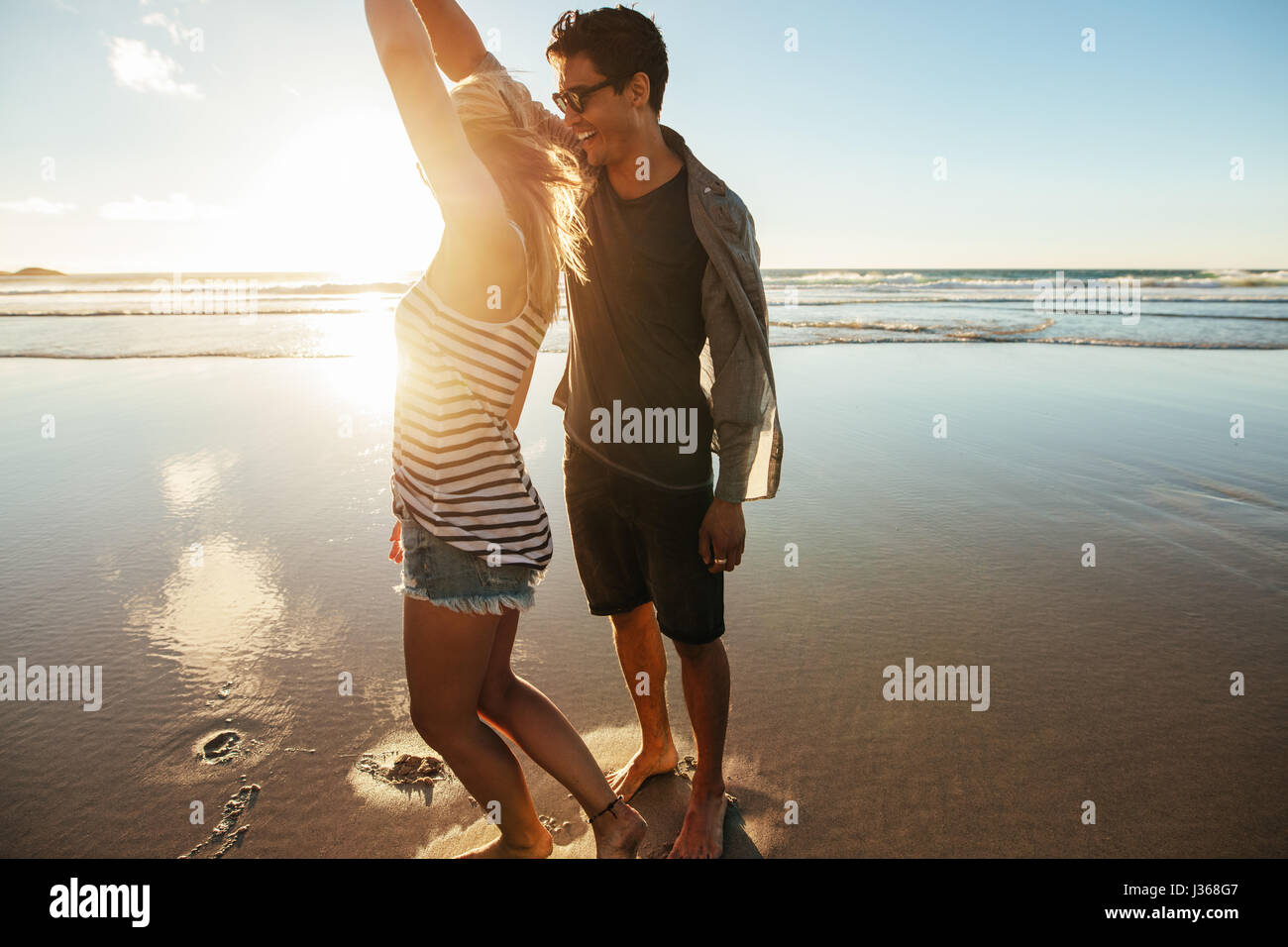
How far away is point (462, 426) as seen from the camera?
162 cm

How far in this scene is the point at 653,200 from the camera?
2.17 m

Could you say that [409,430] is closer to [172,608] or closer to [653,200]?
[653,200]

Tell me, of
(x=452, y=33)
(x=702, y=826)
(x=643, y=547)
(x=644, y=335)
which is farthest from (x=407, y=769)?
(x=452, y=33)

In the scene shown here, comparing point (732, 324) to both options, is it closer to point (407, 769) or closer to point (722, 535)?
point (722, 535)

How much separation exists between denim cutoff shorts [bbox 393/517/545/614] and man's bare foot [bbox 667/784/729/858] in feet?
3.47

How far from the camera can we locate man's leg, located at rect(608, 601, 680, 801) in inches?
98.8

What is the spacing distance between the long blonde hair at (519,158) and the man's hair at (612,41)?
0.53 meters

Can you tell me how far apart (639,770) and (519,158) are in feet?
6.56

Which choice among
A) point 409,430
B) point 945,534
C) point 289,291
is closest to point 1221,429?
point 945,534

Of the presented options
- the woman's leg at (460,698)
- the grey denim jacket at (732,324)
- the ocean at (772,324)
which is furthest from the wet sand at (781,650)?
the ocean at (772,324)

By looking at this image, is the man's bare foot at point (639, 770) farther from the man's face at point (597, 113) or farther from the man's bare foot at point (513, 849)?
the man's face at point (597, 113)

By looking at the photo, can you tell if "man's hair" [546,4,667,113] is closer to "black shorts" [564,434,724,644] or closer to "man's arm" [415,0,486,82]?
"man's arm" [415,0,486,82]

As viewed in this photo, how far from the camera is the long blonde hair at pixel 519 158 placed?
62.3 inches
